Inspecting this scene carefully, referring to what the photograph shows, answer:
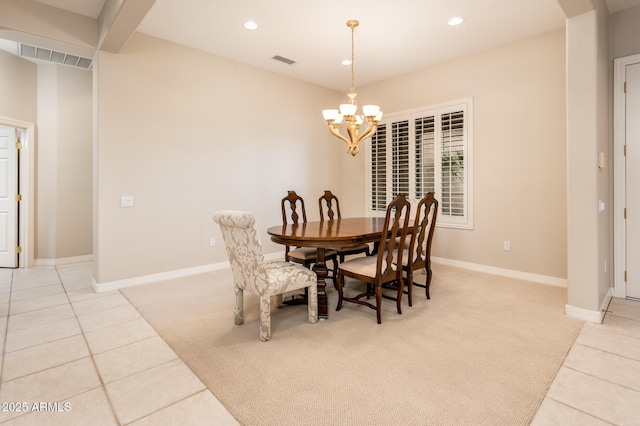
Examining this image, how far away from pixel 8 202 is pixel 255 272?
475cm

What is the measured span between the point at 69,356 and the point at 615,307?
452 centimetres

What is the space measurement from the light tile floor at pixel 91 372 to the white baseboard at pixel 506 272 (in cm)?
378

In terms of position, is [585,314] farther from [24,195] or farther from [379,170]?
[24,195]

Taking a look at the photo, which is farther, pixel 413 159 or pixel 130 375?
pixel 413 159

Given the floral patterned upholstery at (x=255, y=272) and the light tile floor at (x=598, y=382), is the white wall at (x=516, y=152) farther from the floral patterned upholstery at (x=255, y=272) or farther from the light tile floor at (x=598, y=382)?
the floral patterned upholstery at (x=255, y=272)

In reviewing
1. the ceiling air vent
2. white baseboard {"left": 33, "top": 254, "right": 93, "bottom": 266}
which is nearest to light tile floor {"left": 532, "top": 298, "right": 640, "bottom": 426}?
the ceiling air vent

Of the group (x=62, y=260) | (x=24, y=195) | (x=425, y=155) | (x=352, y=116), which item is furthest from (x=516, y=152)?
(x=24, y=195)

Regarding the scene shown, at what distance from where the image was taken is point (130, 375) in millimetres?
1968

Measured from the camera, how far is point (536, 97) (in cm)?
383

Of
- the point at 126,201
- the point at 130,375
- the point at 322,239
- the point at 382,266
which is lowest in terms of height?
the point at 130,375

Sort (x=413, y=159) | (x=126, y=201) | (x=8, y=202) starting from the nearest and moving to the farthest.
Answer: (x=126, y=201) < (x=8, y=202) < (x=413, y=159)

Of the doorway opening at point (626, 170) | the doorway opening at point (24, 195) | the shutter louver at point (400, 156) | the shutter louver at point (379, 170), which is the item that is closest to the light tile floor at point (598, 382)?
the doorway opening at point (626, 170)

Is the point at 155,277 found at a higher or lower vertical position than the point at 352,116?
lower

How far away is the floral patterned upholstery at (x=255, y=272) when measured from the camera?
88.7 inches
